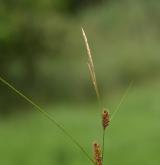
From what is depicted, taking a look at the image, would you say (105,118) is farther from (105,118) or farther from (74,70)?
(74,70)

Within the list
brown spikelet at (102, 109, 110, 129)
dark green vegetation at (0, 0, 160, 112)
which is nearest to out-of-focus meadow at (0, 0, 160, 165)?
dark green vegetation at (0, 0, 160, 112)

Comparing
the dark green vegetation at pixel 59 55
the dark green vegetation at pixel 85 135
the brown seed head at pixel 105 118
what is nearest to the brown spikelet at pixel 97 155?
the brown seed head at pixel 105 118

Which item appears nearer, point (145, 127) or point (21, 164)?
point (21, 164)

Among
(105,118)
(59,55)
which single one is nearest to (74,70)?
(59,55)

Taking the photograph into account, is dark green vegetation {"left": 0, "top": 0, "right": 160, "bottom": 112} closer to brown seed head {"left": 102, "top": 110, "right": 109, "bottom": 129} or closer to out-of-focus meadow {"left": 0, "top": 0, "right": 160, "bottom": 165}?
out-of-focus meadow {"left": 0, "top": 0, "right": 160, "bottom": 165}

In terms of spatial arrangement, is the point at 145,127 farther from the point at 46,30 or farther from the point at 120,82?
the point at 46,30

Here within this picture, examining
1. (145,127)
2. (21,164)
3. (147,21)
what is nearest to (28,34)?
(147,21)
